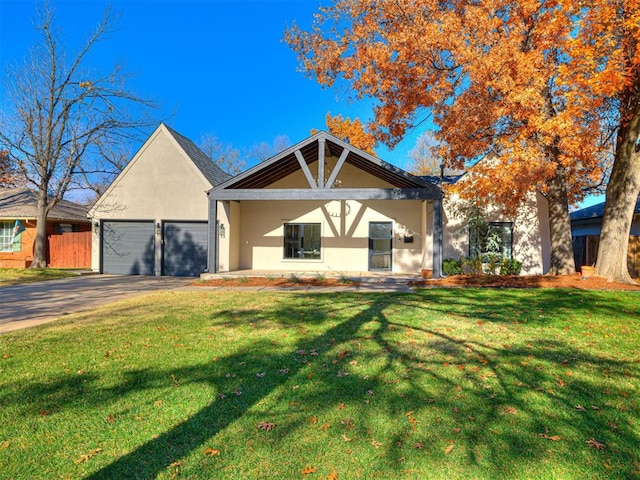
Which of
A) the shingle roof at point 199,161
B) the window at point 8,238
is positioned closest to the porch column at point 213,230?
the shingle roof at point 199,161

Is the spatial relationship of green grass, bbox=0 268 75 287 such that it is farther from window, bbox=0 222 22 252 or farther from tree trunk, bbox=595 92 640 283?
tree trunk, bbox=595 92 640 283

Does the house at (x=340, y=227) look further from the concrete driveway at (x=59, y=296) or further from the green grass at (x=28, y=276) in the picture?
the green grass at (x=28, y=276)

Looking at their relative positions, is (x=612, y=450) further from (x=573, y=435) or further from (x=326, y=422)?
(x=326, y=422)

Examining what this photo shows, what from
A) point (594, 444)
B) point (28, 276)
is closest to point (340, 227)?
point (28, 276)

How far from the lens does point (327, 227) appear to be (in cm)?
1551

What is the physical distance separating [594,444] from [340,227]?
12.9 metres

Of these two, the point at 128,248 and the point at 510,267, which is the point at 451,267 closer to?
the point at 510,267

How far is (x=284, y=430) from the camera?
114 inches

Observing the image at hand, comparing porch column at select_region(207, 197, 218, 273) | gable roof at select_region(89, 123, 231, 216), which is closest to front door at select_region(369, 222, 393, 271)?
porch column at select_region(207, 197, 218, 273)

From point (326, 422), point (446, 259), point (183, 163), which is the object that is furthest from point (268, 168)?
point (326, 422)

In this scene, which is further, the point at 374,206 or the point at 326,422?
the point at 374,206

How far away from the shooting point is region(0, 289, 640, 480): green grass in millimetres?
2496

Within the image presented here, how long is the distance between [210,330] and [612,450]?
504cm

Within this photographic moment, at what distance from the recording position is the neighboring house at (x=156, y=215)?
49.6 feet
